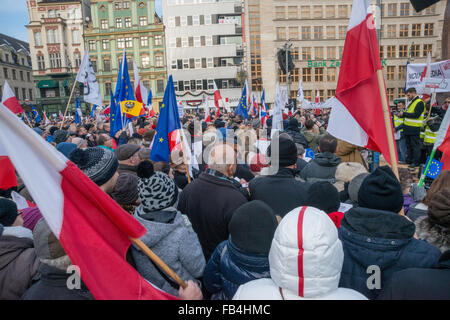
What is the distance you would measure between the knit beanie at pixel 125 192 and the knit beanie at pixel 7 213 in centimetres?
78

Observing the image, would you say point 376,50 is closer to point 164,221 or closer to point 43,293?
point 164,221

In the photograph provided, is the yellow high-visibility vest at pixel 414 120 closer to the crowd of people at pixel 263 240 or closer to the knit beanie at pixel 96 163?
the crowd of people at pixel 263 240

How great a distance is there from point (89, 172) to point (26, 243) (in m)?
0.65

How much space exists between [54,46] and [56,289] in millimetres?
55315

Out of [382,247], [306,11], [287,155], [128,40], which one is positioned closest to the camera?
[382,247]

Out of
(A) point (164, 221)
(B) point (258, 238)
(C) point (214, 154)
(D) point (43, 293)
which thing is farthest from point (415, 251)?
(D) point (43, 293)

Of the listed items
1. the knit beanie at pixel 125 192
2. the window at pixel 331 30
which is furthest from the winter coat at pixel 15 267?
the window at pixel 331 30

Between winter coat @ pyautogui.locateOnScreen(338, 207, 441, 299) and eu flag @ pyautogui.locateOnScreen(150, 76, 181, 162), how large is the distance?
3.19 m

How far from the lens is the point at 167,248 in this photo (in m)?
2.10

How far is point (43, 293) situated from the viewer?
6.09ft

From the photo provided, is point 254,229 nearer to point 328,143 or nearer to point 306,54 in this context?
point 328,143

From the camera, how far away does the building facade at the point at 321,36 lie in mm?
46250

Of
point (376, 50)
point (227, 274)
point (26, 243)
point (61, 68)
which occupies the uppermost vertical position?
point (61, 68)

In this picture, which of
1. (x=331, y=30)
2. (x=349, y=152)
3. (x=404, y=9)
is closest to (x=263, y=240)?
(x=349, y=152)
